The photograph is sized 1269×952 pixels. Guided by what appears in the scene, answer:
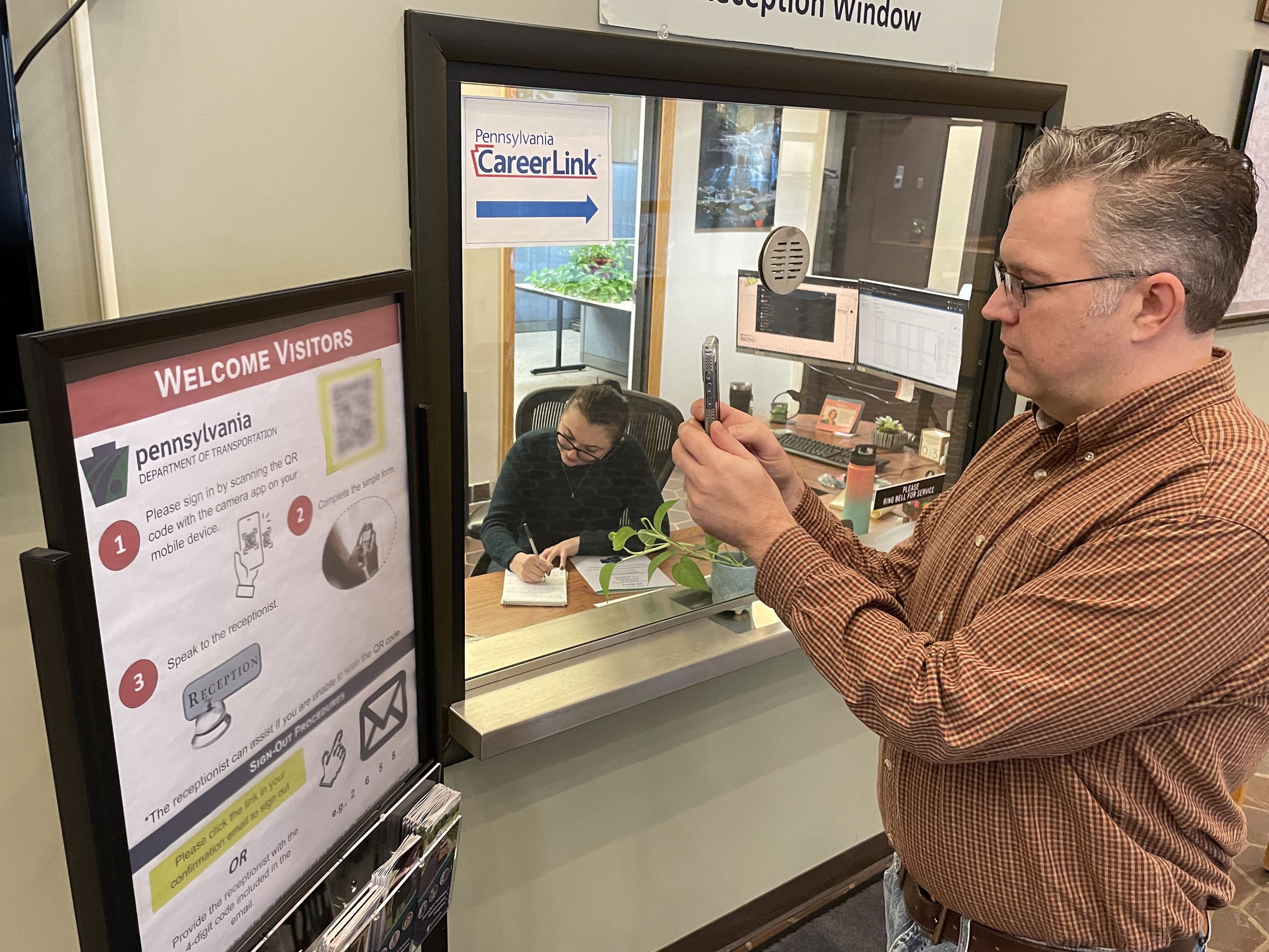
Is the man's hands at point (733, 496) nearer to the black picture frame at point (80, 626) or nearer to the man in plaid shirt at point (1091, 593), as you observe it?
the man in plaid shirt at point (1091, 593)

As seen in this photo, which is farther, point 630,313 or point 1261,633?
point 630,313

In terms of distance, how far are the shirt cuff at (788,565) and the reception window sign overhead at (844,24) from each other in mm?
855

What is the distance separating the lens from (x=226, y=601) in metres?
0.91

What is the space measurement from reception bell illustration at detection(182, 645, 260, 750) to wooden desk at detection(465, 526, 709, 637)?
756 mm

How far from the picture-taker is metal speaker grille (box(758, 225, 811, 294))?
1.97m

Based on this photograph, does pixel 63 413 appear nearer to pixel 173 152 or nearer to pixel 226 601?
pixel 226 601

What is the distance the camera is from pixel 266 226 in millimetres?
1236

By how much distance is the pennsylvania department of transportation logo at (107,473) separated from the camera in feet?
2.44

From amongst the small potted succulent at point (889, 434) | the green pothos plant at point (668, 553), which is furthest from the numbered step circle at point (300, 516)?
the small potted succulent at point (889, 434)

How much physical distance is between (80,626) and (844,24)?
5.15 feet

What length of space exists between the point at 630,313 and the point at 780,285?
38cm

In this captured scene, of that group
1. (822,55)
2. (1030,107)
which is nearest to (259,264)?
(822,55)

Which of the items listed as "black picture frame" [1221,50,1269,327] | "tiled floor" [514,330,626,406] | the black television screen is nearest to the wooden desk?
"tiled floor" [514,330,626,406]

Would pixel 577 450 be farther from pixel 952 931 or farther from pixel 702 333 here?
pixel 952 931
